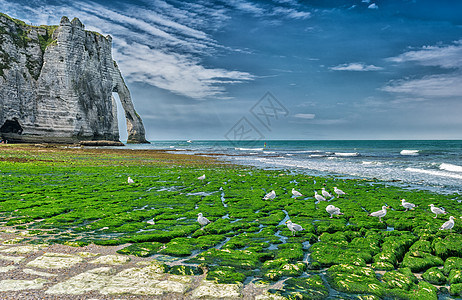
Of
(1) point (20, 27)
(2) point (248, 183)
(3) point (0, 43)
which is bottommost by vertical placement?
(2) point (248, 183)

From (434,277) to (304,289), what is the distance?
3.20 metres

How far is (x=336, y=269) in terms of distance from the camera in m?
7.05

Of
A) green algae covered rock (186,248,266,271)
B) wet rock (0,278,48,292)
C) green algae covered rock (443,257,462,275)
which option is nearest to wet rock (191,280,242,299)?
green algae covered rock (186,248,266,271)

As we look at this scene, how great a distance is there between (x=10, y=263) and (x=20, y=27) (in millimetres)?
95392

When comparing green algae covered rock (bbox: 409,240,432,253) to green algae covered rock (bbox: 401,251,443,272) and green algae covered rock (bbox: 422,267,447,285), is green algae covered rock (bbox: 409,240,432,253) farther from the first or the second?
green algae covered rock (bbox: 422,267,447,285)

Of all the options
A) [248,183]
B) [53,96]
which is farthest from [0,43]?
[248,183]

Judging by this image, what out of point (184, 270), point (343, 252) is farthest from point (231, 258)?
point (343, 252)

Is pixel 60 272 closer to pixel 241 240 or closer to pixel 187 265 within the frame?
pixel 187 265

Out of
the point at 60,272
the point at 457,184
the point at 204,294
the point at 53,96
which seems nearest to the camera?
the point at 204,294

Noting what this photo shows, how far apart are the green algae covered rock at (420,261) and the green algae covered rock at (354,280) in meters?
1.36

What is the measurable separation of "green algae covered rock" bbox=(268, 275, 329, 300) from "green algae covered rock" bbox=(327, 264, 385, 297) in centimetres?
36

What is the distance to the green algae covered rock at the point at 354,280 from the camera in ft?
19.7

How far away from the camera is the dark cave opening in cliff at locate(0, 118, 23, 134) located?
2816 inches

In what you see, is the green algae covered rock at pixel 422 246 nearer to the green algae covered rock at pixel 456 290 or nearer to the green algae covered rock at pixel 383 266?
the green algae covered rock at pixel 383 266
